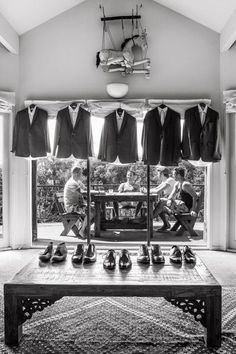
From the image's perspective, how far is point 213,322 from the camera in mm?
2117

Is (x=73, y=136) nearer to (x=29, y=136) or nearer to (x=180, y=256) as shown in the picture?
(x=29, y=136)

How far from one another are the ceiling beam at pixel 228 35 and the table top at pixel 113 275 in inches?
113

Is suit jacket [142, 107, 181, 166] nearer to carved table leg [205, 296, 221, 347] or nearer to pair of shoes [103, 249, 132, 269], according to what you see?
pair of shoes [103, 249, 132, 269]

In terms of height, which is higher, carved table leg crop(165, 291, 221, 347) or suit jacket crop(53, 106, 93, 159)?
suit jacket crop(53, 106, 93, 159)

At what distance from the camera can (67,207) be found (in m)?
5.60

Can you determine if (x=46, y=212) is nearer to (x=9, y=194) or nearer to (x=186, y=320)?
(x=9, y=194)

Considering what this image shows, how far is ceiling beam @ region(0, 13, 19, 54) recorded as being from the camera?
4.24 m

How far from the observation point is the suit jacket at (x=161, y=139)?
464 cm

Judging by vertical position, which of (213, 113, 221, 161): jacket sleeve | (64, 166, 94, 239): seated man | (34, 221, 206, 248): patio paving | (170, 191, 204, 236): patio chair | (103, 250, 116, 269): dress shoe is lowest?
(34, 221, 206, 248): patio paving

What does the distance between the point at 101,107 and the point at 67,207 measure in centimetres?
169

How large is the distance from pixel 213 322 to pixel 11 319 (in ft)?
3.82

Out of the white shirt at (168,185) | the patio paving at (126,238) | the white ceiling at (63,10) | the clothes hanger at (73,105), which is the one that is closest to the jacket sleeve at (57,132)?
the clothes hanger at (73,105)

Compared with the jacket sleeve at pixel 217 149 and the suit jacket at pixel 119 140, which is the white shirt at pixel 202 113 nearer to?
the jacket sleeve at pixel 217 149

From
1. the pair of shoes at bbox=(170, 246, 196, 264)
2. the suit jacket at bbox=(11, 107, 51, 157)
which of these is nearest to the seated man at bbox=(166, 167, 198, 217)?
the suit jacket at bbox=(11, 107, 51, 157)
